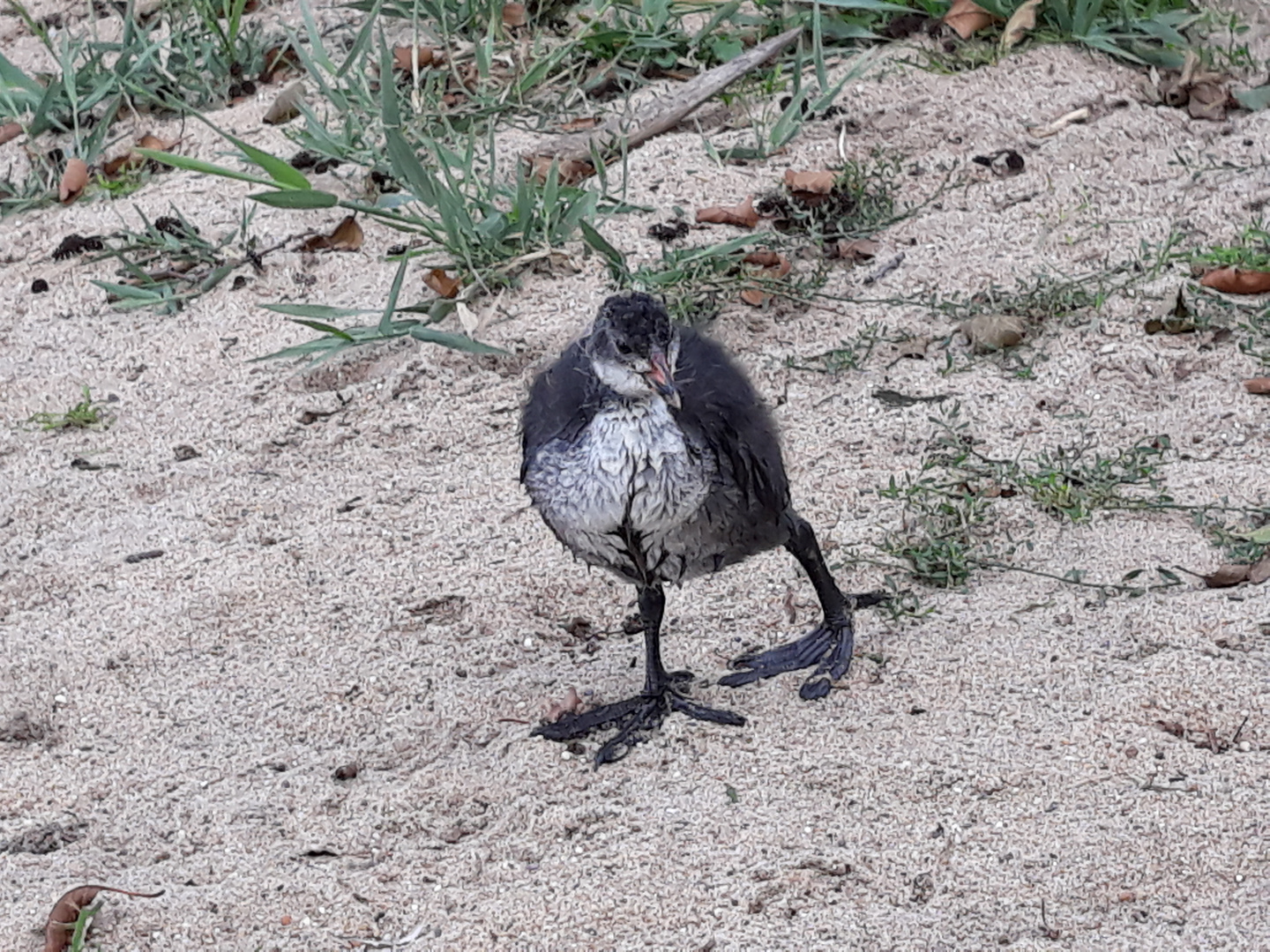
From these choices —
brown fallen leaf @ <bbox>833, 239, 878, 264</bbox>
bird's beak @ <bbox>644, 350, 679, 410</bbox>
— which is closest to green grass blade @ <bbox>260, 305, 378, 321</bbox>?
brown fallen leaf @ <bbox>833, 239, 878, 264</bbox>

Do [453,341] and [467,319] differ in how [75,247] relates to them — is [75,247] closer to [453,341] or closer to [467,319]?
[467,319]

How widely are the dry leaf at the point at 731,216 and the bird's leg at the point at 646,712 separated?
250cm

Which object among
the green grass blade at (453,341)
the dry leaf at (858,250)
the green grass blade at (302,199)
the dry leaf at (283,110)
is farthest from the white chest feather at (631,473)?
the dry leaf at (283,110)

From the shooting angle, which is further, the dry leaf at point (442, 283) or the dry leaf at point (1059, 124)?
the dry leaf at point (1059, 124)

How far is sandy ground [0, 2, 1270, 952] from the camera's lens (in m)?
3.52

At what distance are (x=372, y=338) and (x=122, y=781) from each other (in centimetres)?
212

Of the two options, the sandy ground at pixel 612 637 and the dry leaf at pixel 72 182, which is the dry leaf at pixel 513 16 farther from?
the dry leaf at pixel 72 182

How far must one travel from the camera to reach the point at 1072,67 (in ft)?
22.5

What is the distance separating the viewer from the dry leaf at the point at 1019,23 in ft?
22.8

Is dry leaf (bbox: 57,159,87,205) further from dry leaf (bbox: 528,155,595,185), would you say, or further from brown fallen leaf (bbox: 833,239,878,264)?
brown fallen leaf (bbox: 833,239,878,264)

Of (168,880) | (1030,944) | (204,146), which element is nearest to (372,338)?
(204,146)

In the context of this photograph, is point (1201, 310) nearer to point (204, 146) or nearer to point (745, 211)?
point (745, 211)

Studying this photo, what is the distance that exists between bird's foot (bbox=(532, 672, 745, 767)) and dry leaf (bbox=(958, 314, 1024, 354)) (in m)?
1.97

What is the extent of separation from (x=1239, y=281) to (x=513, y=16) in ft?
11.4
